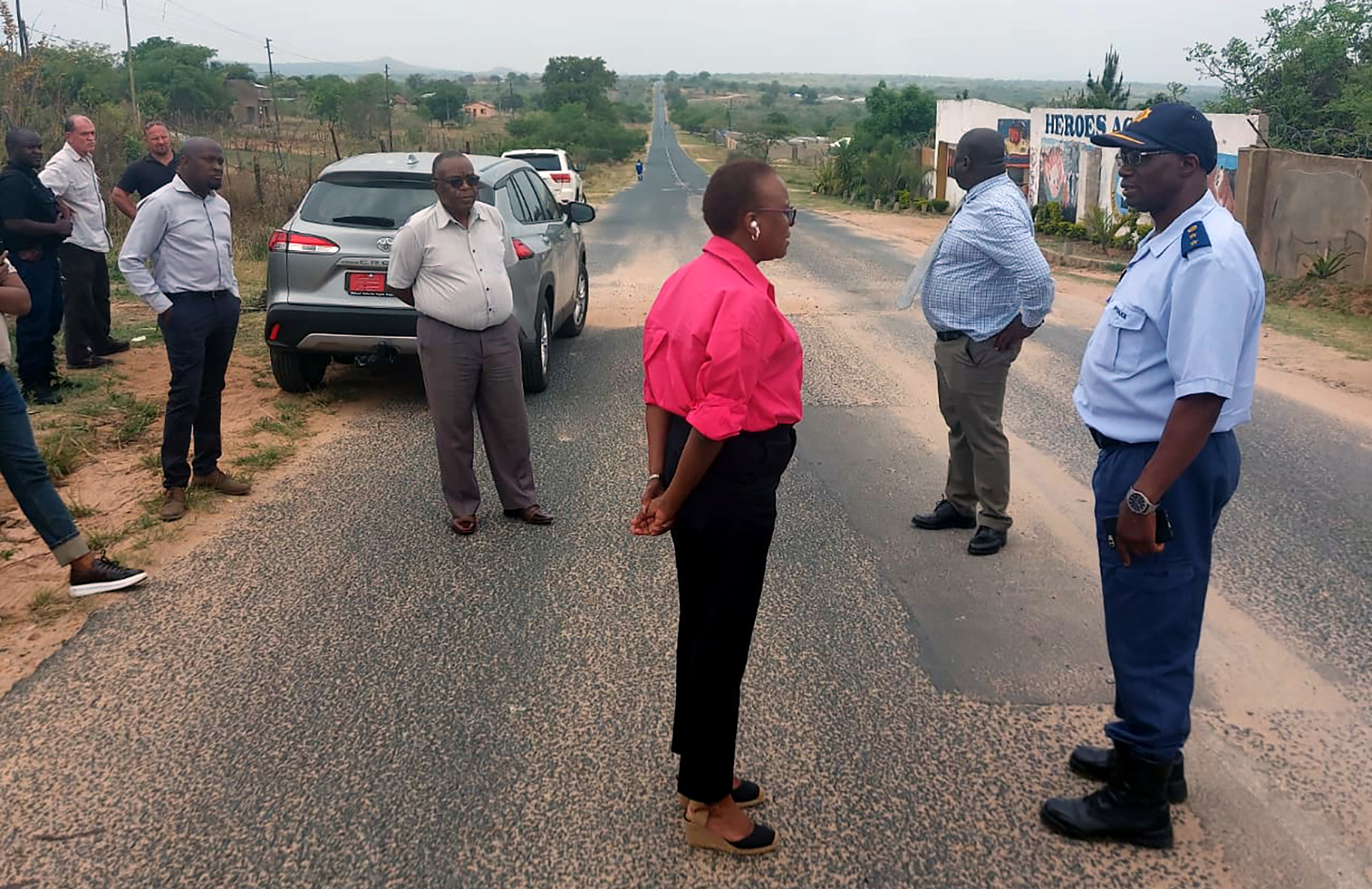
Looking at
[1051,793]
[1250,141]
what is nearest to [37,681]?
[1051,793]

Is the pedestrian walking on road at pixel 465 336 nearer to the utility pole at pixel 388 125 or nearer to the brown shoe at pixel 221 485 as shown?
the brown shoe at pixel 221 485

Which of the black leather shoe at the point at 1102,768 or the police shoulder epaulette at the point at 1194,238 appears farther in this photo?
the black leather shoe at the point at 1102,768

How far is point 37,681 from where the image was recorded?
3.90 metres

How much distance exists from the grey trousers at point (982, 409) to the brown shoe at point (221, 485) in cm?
384

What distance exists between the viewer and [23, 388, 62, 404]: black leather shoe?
24.7ft

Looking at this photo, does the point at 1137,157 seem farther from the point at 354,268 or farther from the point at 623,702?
the point at 354,268

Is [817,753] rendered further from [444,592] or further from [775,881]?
[444,592]

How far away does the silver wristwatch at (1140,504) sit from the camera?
108 inches

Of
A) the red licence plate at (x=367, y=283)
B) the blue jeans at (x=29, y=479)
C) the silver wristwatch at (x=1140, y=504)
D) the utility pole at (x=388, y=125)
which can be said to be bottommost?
the blue jeans at (x=29, y=479)

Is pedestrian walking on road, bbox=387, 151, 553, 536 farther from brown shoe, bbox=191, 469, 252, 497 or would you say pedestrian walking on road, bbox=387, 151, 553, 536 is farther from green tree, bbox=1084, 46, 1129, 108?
green tree, bbox=1084, 46, 1129, 108

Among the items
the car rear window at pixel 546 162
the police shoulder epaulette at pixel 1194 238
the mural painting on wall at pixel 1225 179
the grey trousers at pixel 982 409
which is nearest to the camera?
the police shoulder epaulette at pixel 1194 238

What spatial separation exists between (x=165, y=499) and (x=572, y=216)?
15.2 feet

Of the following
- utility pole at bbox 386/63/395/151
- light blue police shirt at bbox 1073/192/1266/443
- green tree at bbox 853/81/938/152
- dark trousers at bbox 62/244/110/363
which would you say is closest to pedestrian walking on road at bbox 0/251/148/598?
light blue police shirt at bbox 1073/192/1266/443

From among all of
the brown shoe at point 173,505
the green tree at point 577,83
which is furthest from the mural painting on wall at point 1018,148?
the green tree at point 577,83
